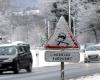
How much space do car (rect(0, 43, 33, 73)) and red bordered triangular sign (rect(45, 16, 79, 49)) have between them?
16.3m

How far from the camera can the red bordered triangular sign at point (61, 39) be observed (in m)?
14.1

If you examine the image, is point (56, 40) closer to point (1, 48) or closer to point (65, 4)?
point (1, 48)

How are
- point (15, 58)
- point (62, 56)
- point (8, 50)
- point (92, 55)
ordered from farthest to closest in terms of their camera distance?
point (92, 55), point (8, 50), point (15, 58), point (62, 56)

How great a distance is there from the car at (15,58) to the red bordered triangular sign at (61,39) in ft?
53.4


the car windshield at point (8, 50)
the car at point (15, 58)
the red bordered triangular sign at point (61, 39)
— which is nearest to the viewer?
the red bordered triangular sign at point (61, 39)

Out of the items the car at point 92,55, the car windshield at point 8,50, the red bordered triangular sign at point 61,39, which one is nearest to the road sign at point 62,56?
the red bordered triangular sign at point 61,39

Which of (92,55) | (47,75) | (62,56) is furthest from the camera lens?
(92,55)

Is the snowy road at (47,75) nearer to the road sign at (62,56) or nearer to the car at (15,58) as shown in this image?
the car at (15,58)

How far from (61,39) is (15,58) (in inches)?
657

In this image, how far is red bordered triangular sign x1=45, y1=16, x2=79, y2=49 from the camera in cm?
1413

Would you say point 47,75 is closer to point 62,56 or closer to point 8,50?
point 8,50

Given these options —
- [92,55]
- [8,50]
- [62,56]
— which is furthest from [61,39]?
A: [92,55]

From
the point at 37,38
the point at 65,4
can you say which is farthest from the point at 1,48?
the point at 37,38

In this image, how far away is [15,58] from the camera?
30734 mm
